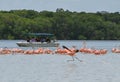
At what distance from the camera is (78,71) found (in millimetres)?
31766

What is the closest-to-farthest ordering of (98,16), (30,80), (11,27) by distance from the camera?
(30,80), (11,27), (98,16)

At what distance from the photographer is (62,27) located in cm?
11719

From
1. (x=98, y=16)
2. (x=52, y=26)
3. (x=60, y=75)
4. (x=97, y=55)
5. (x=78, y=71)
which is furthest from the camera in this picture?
(x=98, y=16)

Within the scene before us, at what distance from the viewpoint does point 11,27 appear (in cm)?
10962

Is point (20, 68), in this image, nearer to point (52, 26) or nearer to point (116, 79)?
point (116, 79)

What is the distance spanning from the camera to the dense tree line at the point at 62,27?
362ft

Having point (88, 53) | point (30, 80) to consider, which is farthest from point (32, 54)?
point (30, 80)

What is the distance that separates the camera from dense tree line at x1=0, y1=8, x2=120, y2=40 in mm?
110438

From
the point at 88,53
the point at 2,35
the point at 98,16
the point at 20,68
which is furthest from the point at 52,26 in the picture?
the point at 20,68

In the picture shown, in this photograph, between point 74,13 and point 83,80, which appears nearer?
point 83,80

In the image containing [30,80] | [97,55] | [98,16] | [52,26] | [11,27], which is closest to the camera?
[30,80]

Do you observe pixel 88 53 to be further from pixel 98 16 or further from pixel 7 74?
pixel 98 16

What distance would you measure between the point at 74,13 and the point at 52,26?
24650 millimetres

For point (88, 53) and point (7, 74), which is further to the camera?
point (88, 53)
